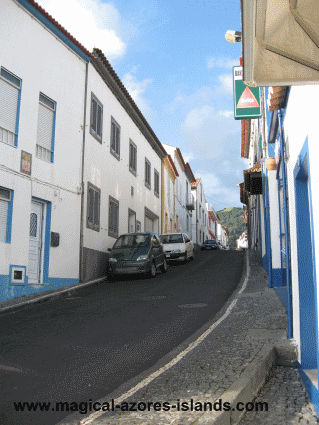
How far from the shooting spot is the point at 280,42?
3400 mm

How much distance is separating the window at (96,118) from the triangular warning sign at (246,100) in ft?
21.2

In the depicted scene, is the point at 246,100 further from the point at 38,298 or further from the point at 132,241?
the point at 38,298

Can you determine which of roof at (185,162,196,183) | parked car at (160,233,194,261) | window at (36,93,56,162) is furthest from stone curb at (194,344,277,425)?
roof at (185,162,196,183)

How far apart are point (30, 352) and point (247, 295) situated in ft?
20.1

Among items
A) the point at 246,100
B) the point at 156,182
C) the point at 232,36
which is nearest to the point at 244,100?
the point at 246,100

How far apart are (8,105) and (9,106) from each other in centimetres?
4

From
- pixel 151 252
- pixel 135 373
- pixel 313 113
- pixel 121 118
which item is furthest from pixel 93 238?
pixel 313 113

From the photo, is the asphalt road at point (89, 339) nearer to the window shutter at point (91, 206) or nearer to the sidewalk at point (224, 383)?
the sidewalk at point (224, 383)

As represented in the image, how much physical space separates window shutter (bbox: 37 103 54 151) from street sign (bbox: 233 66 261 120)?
5.75m

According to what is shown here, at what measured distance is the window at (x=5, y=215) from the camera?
1129 centimetres

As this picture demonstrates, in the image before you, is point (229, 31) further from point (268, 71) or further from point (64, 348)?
point (64, 348)

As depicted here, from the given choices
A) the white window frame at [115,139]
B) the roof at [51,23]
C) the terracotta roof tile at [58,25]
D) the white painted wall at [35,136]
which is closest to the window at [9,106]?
the white painted wall at [35,136]

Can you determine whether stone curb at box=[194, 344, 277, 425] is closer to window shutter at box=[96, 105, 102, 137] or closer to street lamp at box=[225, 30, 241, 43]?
street lamp at box=[225, 30, 241, 43]

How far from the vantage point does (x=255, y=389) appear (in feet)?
14.8
